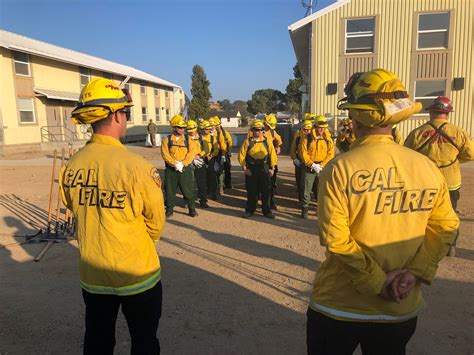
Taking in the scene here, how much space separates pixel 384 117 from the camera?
1709mm

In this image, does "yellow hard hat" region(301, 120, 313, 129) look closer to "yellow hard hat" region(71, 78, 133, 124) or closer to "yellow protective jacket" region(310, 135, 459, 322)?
"yellow hard hat" region(71, 78, 133, 124)

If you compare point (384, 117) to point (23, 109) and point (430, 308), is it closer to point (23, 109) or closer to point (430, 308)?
point (430, 308)

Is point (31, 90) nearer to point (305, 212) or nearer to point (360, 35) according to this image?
point (360, 35)

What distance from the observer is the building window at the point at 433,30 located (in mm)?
15016

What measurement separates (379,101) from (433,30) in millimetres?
16381

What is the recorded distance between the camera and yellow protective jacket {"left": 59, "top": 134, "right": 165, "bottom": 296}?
2.17m

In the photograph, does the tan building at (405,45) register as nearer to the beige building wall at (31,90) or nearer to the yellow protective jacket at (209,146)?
the yellow protective jacket at (209,146)

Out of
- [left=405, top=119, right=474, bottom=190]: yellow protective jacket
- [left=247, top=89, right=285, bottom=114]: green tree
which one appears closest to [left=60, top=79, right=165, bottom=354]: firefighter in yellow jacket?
[left=405, top=119, right=474, bottom=190]: yellow protective jacket

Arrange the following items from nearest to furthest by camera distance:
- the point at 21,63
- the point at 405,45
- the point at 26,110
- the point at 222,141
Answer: the point at 222,141 < the point at 405,45 < the point at 21,63 < the point at 26,110

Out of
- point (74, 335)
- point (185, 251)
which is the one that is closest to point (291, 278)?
point (185, 251)

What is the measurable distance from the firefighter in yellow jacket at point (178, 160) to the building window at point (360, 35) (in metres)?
11.1

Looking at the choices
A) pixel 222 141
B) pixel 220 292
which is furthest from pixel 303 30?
pixel 220 292

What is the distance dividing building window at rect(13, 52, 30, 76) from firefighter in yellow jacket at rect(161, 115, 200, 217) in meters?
19.7

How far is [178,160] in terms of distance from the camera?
24.8ft
